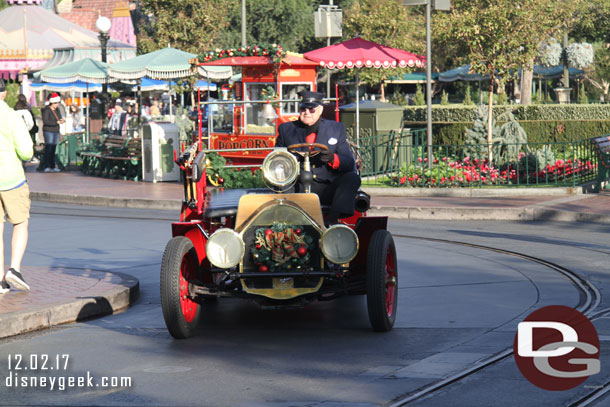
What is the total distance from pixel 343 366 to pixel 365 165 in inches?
558

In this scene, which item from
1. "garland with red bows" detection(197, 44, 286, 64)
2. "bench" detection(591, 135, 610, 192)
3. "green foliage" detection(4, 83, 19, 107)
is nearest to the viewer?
"bench" detection(591, 135, 610, 192)

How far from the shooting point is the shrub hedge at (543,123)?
25.1 meters

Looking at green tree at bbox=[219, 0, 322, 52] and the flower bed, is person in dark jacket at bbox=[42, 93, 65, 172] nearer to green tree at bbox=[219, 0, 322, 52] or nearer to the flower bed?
the flower bed

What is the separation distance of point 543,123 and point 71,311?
19.9 meters

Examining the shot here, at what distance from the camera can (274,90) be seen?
20031 millimetres

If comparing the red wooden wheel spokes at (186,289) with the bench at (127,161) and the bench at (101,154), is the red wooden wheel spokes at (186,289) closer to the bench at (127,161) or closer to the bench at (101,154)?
the bench at (127,161)

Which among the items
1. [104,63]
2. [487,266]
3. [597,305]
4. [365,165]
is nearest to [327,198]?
[597,305]

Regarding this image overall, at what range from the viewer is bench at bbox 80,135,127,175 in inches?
882

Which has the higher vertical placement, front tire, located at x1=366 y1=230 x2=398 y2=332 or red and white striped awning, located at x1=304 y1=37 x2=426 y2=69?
red and white striped awning, located at x1=304 y1=37 x2=426 y2=69

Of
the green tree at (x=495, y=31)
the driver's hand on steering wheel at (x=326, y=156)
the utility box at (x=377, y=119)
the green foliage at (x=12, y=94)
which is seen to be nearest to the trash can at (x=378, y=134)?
the utility box at (x=377, y=119)

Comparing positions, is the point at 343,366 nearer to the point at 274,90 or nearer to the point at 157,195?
the point at 157,195

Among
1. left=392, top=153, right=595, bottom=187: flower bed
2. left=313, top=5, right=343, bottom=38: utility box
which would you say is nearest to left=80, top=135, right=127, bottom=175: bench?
left=313, top=5, right=343, bottom=38: utility box

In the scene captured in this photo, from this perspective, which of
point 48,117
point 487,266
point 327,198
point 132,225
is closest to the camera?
point 327,198

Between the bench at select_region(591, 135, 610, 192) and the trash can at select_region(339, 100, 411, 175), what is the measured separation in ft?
13.0
